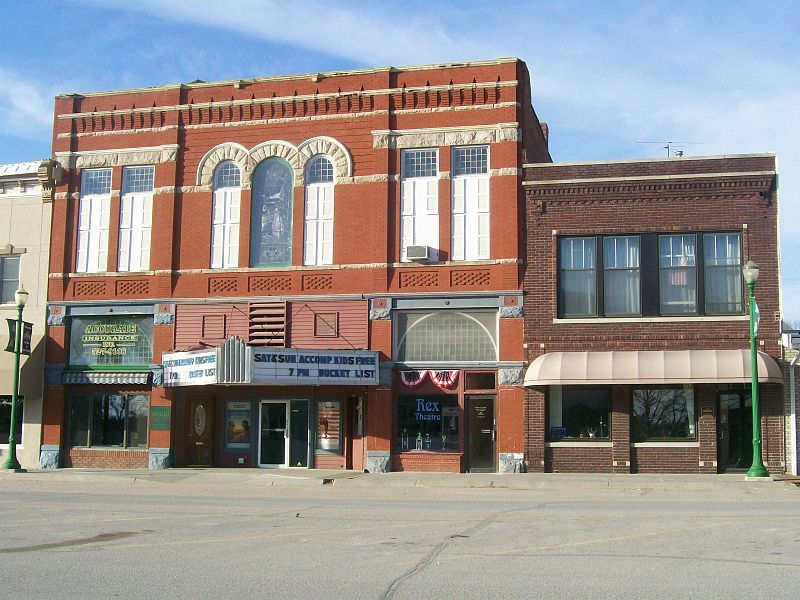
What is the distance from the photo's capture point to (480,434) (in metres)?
26.6

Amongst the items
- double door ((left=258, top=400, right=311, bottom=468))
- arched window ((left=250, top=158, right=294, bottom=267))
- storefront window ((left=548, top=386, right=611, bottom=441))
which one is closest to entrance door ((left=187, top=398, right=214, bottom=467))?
double door ((left=258, top=400, right=311, bottom=468))

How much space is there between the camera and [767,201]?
25344 millimetres

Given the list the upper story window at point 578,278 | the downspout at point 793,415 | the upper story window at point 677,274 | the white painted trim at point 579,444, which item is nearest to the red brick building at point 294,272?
the white painted trim at point 579,444

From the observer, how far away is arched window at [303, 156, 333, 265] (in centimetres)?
2817

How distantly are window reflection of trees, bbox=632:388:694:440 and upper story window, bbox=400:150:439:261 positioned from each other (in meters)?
7.24

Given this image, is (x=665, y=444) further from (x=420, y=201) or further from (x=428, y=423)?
(x=420, y=201)

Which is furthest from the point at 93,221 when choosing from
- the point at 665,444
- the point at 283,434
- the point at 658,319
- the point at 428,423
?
the point at 665,444

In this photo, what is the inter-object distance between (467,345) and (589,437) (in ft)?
14.2

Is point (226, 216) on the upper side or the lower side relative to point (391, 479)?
upper

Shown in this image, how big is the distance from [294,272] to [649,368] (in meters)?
10.8

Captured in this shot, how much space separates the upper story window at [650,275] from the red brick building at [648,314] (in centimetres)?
3

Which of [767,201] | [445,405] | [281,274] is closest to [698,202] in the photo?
[767,201]

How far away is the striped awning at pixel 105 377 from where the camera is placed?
28516 millimetres

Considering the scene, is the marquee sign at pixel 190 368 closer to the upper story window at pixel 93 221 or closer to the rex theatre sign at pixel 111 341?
the rex theatre sign at pixel 111 341
